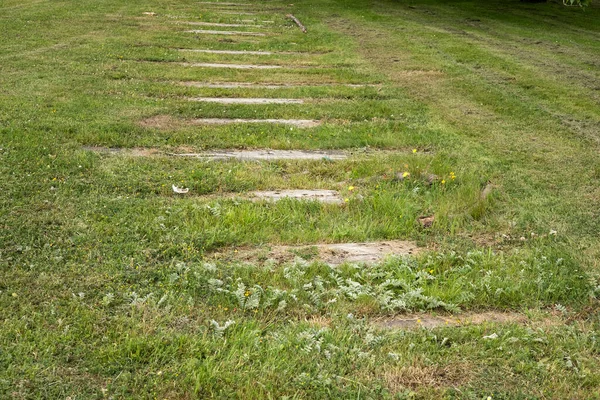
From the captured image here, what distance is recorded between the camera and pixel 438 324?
12.3 ft

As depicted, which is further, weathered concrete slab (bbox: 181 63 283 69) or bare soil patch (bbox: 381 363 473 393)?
weathered concrete slab (bbox: 181 63 283 69)

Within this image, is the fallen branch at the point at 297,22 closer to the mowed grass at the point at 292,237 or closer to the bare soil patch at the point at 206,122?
the mowed grass at the point at 292,237

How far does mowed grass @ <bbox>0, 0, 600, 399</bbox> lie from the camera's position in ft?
10.7

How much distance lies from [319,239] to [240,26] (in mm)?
11956

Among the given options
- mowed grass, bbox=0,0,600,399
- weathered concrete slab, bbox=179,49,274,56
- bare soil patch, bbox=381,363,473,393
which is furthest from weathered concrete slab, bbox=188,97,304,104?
bare soil patch, bbox=381,363,473,393

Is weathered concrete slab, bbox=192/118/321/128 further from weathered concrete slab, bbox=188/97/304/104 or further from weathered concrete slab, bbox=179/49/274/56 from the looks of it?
weathered concrete slab, bbox=179/49/274/56

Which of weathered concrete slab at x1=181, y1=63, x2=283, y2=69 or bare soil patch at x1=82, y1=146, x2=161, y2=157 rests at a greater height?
bare soil patch at x1=82, y1=146, x2=161, y2=157

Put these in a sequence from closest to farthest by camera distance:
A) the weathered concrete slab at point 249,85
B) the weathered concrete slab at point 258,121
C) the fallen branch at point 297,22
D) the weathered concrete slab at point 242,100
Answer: the weathered concrete slab at point 258,121
the weathered concrete slab at point 242,100
the weathered concrete slab at point 249,85
the fallen branch at point 297,22

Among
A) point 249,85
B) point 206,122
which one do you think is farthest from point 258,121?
point 249,85

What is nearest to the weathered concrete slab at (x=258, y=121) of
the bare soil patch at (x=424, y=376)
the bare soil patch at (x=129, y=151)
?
the bare soil patch at (x=129, y=151)

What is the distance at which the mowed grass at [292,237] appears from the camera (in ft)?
10.7

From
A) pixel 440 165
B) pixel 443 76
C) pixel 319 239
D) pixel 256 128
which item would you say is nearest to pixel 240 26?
pixel 443 76

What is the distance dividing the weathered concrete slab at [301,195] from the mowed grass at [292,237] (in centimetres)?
11

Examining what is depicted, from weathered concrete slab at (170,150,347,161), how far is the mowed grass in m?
0.18
